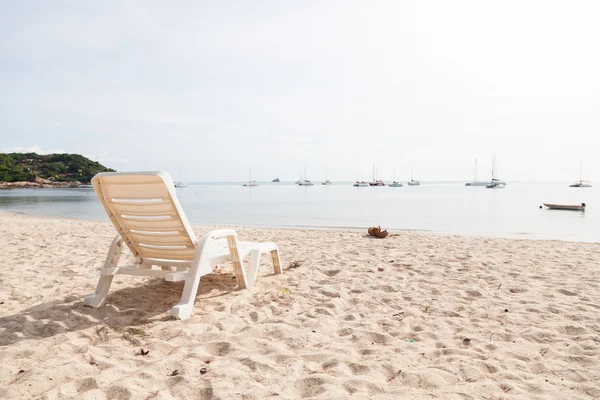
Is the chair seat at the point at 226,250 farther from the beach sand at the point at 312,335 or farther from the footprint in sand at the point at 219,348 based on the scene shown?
the footprint in sand at the point at 219,348

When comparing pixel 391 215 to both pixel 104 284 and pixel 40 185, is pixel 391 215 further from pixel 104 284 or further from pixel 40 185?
pixel 40 185

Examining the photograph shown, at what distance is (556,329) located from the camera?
10.8 feet

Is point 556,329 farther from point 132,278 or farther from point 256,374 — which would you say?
point 132,278

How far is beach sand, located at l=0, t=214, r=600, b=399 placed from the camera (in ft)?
Answer: 7.61

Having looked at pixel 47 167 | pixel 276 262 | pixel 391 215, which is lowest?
pixel 391 215

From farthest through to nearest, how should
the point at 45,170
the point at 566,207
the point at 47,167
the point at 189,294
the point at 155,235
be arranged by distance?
the point at 47,167 → the point at 45,170 → the point at 566,207 → the point at 155,235 → the point at 189,294

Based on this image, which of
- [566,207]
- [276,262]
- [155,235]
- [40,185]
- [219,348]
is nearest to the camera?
[219,348]

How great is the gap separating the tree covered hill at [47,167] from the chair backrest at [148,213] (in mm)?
98619

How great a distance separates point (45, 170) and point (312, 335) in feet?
379

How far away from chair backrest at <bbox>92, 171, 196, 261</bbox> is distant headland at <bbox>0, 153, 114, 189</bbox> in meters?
89.3

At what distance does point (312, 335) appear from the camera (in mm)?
3121

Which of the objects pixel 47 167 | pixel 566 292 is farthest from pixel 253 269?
pixel 47 167

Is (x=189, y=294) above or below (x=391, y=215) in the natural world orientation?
above

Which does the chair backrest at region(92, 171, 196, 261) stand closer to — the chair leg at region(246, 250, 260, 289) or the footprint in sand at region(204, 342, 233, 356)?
the chair leg at region(246, 250, 260, 289)
